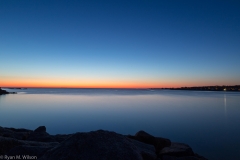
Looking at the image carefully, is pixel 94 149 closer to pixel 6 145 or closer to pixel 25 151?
pixel 25 151

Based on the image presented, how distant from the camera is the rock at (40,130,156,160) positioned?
4.25 meters

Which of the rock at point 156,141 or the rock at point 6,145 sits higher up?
the rock at point 6,145

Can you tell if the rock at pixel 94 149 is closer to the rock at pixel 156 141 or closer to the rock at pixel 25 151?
the rock at pixel 25 151

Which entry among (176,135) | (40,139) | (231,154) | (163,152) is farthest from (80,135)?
(176,135)

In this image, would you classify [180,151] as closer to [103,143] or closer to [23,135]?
[103,143]

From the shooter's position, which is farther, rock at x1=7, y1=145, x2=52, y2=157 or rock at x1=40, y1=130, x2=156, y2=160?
rock at x1=7, y1=145, x2=52, y2=157

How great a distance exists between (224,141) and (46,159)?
1417 cm

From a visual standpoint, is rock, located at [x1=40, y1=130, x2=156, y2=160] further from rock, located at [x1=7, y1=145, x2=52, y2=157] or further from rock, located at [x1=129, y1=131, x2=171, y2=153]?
rock, located at [x1=129, y1=131, x2=171, y2=153]

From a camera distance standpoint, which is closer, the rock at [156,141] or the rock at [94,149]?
the rock at [94,149]

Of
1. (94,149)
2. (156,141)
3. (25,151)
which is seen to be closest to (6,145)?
(25,151)

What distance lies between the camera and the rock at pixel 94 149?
14.0 ft

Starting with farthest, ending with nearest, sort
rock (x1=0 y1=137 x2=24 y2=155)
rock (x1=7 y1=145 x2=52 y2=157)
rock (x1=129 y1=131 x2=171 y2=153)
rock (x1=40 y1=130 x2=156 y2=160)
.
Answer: rock (x1=129 y1=131 x2=171 y2=153)
rock (x1=0 y1=137 x2=24 y2=155)
rock (x1=7 y1=145 x2=52 y2=157)
rock (x1=40 y1=130 x2=156 y2=160)

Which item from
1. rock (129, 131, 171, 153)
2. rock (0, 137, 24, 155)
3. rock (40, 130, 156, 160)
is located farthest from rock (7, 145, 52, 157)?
rock (129, 131, 171, 153)

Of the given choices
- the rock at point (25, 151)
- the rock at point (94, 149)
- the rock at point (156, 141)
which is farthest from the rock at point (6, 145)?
the rock at point (156, 141)
